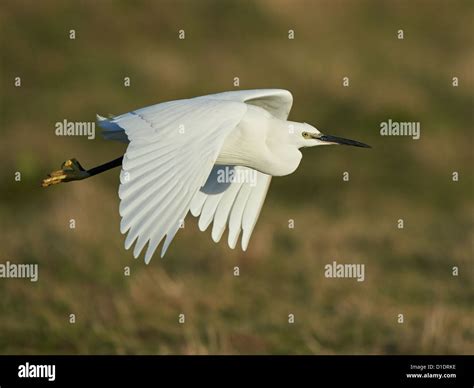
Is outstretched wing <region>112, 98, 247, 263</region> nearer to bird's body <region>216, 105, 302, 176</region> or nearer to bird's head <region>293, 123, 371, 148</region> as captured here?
bird's body <region>216, 105, 302, 176</region>

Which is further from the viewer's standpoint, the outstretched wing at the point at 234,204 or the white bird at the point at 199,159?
the outstretched wing at the point at 234,204

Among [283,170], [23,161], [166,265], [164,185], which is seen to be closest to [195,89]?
[23,161]

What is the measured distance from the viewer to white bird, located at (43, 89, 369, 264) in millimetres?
5500

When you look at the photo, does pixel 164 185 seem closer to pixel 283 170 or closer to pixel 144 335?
pixel 283 170
